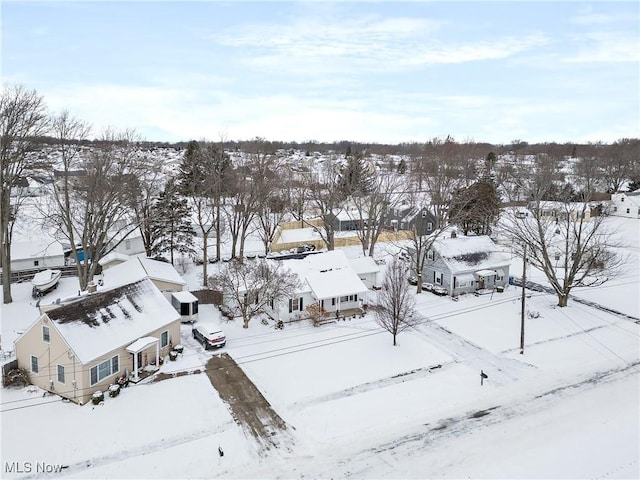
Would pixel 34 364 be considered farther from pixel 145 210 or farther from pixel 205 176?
pixel 205 176

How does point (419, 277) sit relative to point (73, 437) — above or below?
above

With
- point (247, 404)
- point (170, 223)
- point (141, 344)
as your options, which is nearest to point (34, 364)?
point (141, 344)

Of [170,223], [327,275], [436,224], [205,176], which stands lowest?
[327,275]

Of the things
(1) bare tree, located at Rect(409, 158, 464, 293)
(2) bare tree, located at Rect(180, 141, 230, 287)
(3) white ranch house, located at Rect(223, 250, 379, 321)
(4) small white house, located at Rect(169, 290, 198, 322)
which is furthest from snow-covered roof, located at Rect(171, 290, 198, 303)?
(1) bare tree, located at Rect(409, 158, 464, 293)

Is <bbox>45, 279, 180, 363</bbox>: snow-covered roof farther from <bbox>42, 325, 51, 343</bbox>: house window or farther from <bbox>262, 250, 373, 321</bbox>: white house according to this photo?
<bbox>262, 250, 373, 321</bbox>: white house

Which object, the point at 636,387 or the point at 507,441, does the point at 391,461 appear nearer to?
the point at 507,441

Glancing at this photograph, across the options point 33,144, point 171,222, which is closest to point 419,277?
point 171,222
